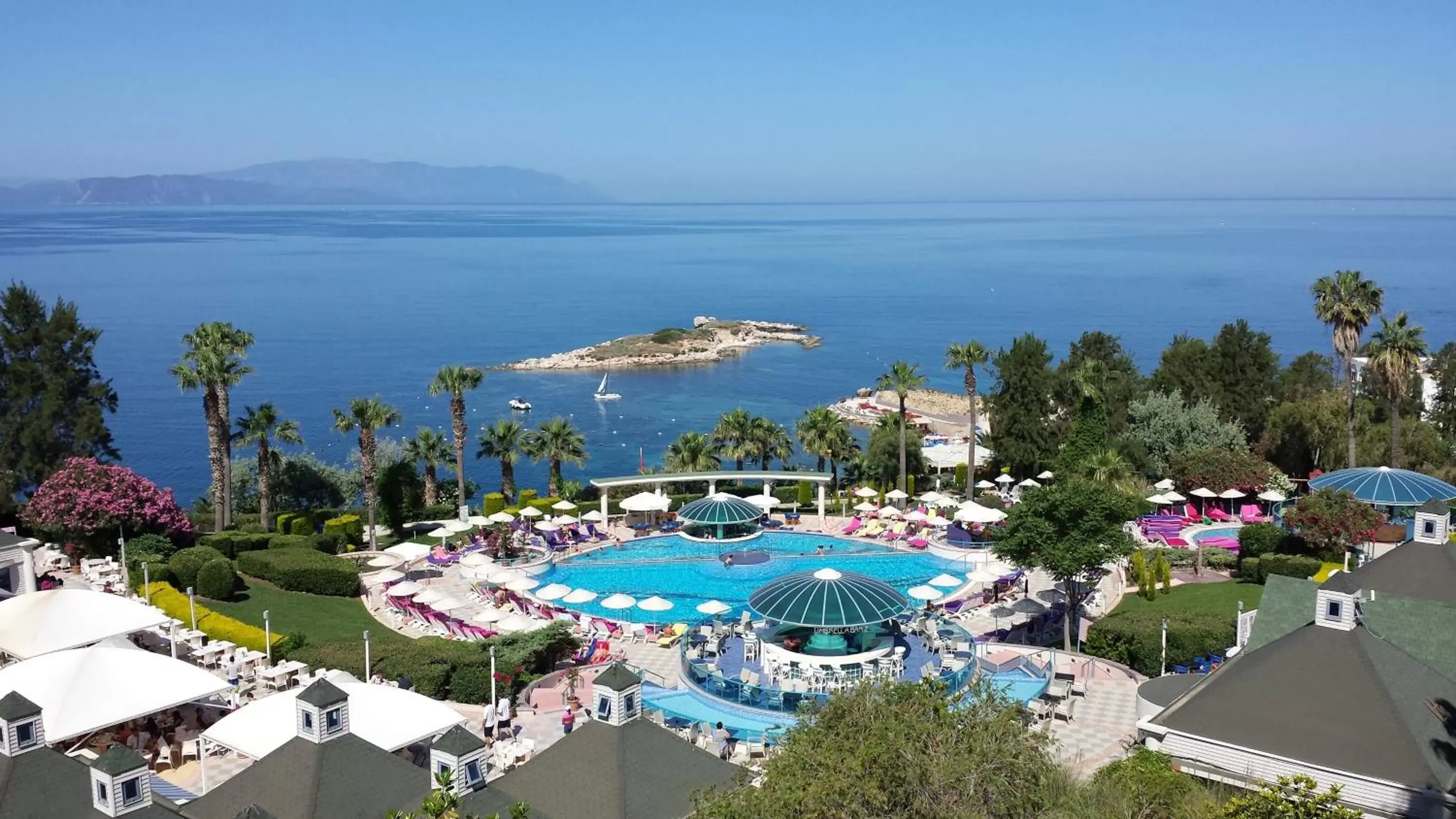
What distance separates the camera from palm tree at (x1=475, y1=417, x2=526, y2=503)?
4841 cm

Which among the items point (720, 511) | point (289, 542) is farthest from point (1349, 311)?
point (289, 542)

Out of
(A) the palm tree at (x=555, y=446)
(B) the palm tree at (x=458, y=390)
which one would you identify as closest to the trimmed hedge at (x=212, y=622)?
(B) the palm tree at (x=458, y=390)

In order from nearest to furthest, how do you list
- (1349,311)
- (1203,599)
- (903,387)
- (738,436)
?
1. (1203,599)
2. (1349,311)
3. (903,387)
4. (738,436)

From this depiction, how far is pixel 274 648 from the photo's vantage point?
88.9ft

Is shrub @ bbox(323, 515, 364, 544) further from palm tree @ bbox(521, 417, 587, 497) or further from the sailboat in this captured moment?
the sailboat

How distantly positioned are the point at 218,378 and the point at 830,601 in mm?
26315

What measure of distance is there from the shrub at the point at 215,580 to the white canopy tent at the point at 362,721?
12.4 meters

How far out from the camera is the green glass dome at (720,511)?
41.9m

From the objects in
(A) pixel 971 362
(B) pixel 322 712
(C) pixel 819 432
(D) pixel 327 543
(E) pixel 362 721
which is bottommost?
Result: (D) pixel 327 543

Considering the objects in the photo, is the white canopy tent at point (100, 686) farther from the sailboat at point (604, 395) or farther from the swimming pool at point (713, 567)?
the sailboat at point (604, 395)

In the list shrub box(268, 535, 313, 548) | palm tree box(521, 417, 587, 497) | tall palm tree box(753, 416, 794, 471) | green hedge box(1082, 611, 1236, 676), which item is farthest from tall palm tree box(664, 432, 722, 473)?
green hedge box(1082, 611, 1236, 676)

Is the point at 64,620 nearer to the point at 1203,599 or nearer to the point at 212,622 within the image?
the point at 212,622

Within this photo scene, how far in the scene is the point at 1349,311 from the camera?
43.6m

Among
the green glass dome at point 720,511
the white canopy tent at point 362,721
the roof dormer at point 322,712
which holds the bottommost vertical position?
the green glass dome at point 720,511
